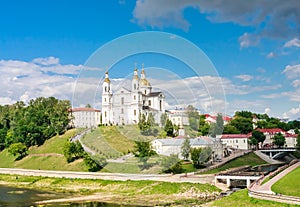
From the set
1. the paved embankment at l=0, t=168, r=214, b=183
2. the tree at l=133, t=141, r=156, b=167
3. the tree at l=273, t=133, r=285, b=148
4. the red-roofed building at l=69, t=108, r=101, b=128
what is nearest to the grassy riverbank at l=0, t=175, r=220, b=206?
the paved embankment at l=0, t=168, r=214, b=183

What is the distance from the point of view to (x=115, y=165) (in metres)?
52.7

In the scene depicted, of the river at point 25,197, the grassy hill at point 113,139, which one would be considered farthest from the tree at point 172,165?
the river at point 25,197

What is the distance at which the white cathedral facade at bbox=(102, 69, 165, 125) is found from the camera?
8069 cm

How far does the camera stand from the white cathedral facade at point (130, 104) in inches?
3177

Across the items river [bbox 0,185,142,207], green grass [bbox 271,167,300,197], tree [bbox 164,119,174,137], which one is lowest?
river [bbox 0,185,142,207]

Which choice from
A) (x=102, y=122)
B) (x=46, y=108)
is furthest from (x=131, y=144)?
(x=46, y=108)

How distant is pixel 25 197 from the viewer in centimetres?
4209

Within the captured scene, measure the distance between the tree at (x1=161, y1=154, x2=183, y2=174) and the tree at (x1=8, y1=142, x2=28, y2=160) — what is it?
3133 centimetres

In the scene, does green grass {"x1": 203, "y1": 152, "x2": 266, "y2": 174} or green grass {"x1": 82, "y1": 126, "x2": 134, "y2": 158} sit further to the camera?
green grass {"x1": 82, "y1": 126, "x2": 134, "y2": 158}

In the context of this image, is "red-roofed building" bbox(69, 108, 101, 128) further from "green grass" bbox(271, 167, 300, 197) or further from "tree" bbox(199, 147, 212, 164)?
"green grass" bbox(271, 167, 300, 197)

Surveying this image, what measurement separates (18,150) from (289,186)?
169 feet

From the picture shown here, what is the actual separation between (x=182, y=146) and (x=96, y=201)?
21421 millimetres

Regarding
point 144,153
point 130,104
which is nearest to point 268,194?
point 144,153

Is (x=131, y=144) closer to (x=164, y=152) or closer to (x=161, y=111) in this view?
(x=164, y=152)
